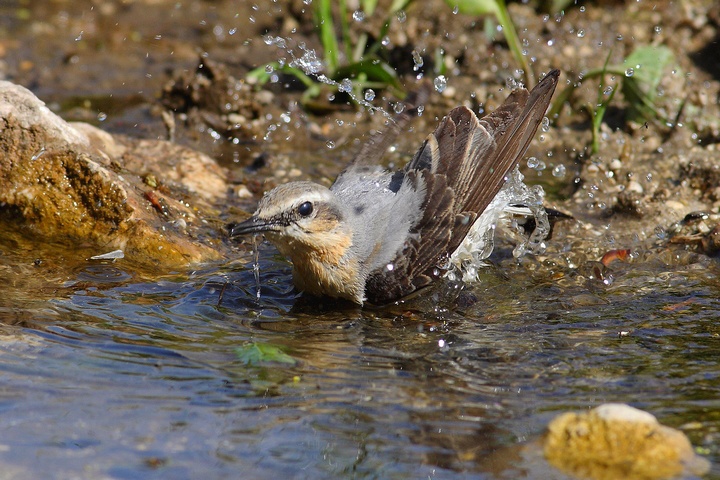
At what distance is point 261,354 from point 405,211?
1.98 metres


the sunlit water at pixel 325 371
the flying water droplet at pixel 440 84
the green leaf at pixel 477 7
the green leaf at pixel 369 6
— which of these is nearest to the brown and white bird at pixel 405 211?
the sunlit water at pixel 325 371

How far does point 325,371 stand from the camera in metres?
5.38

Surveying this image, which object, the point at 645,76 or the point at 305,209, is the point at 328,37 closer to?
the point at 645,76

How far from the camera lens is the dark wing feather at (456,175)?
6863 mm

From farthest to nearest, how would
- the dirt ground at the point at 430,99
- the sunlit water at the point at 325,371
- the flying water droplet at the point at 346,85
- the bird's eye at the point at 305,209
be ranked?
the flying water droplet at the point at 346,85 < the dirt ground at the point at 430,99 < the bird's eye at the point at 305,209 < the sunlit water at the point at 325,371

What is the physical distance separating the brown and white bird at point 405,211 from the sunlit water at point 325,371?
0.87ft

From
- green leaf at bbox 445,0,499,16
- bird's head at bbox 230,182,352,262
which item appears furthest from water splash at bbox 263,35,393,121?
bird's head at bbox 230,182,352,262

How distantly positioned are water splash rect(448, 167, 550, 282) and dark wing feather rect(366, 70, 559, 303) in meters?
0.31

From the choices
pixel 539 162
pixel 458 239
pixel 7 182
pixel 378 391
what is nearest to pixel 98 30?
pixel 7 182

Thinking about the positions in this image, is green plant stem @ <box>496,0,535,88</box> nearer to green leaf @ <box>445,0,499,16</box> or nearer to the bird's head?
green leaf @ <box>445,0,499,16</box>

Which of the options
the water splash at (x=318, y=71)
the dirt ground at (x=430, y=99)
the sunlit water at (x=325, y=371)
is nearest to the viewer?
the sunlit water at (x=325, y=371)

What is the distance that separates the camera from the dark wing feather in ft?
22.5

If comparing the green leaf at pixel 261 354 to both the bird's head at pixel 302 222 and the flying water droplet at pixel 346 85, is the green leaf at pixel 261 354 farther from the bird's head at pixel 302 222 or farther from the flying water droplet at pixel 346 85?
the flying water droplet at pixel 346 85

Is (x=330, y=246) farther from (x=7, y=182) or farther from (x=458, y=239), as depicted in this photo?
(x=7, y=182)
